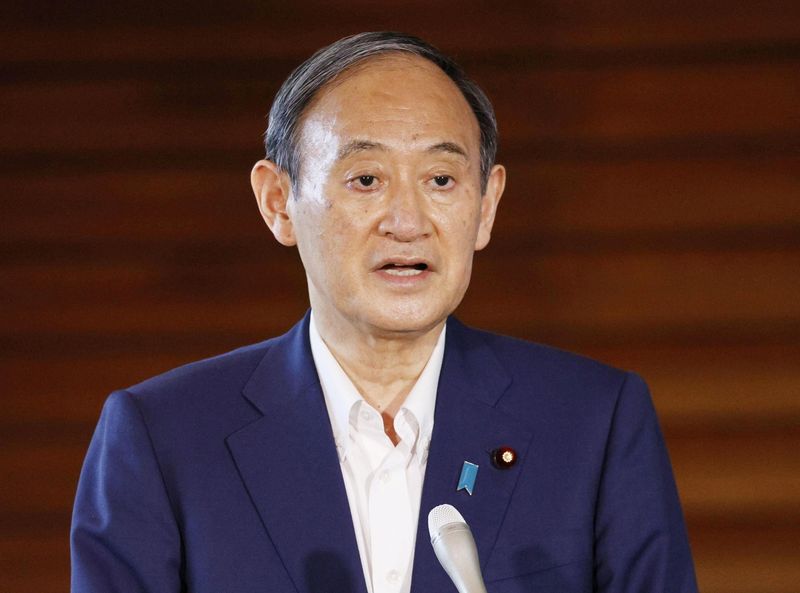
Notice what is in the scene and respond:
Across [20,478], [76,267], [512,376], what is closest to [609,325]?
[512,376]

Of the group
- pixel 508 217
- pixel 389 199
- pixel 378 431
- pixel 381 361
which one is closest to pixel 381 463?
pixel 378 431

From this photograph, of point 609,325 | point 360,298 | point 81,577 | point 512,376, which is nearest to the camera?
point 81,577

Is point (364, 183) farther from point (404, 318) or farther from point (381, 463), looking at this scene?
point (381, 463)

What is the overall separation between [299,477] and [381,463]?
14 cm

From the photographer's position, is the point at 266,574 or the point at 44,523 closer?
the point at 266,574

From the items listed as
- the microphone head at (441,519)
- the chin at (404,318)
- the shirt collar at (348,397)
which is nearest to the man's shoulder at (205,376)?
the shirt collar at (348,397)

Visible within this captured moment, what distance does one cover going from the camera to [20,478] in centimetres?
328

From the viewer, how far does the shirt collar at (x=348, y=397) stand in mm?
1952

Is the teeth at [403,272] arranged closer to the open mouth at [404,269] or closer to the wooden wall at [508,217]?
the open mouth at [404,269]

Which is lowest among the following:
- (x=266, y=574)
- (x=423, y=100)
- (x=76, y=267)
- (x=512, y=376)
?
(x=266, y=574)

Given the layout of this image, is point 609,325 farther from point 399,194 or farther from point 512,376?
point 399,194

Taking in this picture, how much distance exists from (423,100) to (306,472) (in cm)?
62

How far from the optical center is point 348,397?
1965 mm

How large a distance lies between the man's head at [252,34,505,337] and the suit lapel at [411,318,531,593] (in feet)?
0.48
